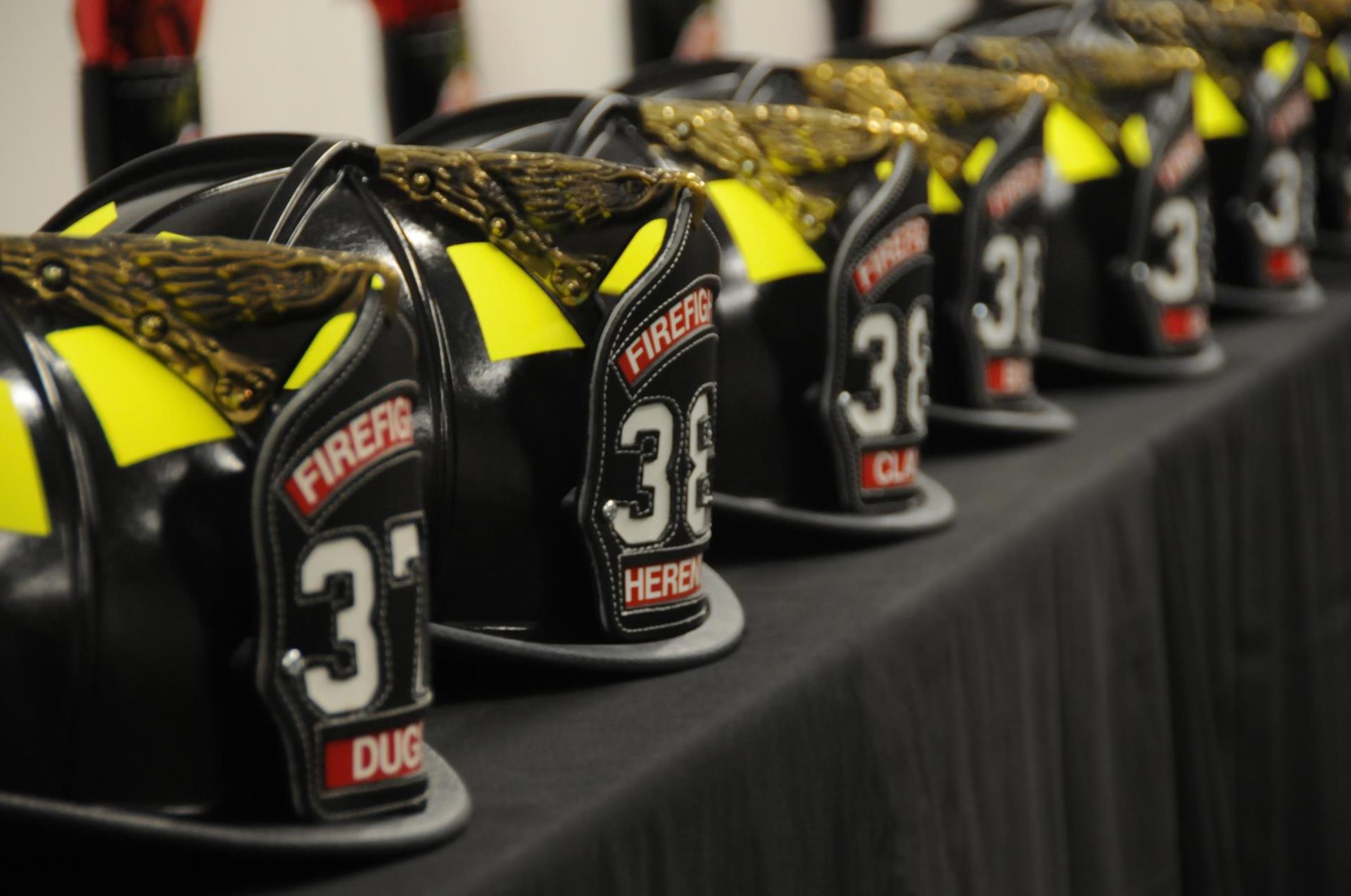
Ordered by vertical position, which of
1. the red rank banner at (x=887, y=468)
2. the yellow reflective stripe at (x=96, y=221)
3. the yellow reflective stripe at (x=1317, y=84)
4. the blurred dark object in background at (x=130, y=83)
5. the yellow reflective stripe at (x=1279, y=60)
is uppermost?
the blurred dark object in background at (x=130, y=83)

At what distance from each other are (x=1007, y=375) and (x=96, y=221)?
2.23ft

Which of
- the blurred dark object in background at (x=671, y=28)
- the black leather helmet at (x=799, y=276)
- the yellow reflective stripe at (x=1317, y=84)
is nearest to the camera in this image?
the black leather helmet at (x=799, y=276)

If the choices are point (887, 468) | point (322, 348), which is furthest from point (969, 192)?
point (322, 348)

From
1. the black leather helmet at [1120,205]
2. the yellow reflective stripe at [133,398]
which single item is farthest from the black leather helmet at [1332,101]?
the yellow reflective stripe at [133,398]

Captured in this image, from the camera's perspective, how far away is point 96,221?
2.43 feet

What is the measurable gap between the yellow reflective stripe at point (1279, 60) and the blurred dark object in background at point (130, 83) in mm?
1061

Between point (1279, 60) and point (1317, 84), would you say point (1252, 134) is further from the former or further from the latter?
point (1317, 84)

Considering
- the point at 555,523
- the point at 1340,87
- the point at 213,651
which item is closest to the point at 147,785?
the point at 213,651

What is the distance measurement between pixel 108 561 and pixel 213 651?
0.05 m

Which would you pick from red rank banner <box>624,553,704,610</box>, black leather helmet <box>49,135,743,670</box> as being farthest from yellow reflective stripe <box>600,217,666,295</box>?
red rank banner <box>624,553,704,610</box>

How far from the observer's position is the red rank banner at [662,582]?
2.52 ft

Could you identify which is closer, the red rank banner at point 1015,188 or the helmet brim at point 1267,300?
the red rank banner at point 1015,188

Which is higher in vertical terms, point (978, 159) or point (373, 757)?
point (978, 159)

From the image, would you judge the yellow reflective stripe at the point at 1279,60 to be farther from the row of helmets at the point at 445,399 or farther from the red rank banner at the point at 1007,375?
the red rank banner at the point at 1007,375
